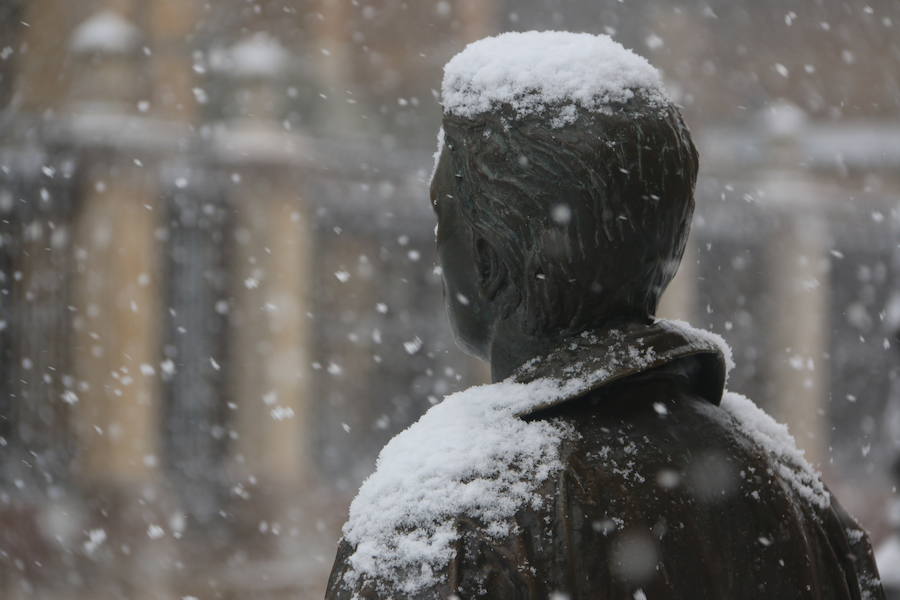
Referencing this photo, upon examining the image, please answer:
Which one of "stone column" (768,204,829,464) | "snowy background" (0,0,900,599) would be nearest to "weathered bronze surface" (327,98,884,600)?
"snowy background" (0,0,900,599)

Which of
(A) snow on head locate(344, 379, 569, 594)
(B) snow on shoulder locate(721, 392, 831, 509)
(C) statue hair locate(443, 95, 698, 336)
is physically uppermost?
(C) statue hair locate(443, 95, 698, 336)

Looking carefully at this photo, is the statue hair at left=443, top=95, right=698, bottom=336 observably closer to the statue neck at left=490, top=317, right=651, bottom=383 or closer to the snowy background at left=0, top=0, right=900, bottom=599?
the statue neck at left=490, top=317, right=651, bottom=383

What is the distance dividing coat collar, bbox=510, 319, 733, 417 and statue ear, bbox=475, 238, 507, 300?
101 millimetres

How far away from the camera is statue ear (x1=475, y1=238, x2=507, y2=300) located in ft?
5.11

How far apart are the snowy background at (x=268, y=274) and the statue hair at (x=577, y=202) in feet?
22.4

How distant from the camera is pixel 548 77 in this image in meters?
1.51

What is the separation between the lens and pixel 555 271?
1.51m

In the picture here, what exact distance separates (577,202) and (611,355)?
0.60 feet

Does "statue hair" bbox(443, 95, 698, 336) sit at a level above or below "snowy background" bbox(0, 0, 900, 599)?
above

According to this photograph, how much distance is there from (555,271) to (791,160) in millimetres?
12711

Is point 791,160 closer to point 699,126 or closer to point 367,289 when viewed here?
point 699,126

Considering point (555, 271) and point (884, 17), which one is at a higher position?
point (555, 271)

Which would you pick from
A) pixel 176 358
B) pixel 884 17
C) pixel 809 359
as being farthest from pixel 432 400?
pixel 884 17

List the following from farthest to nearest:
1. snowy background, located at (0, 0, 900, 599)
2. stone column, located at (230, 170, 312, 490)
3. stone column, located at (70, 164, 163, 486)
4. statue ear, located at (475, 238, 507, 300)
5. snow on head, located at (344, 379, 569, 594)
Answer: stone column, located at (230, 170, 312, 490), stone column, located at (70, 164, 163, 486), snowy background, located at (0, 0, 900, 599), statue ear, located at (475, 238, 507, 300), snow on head, located at (344, 379, 569, 594)
